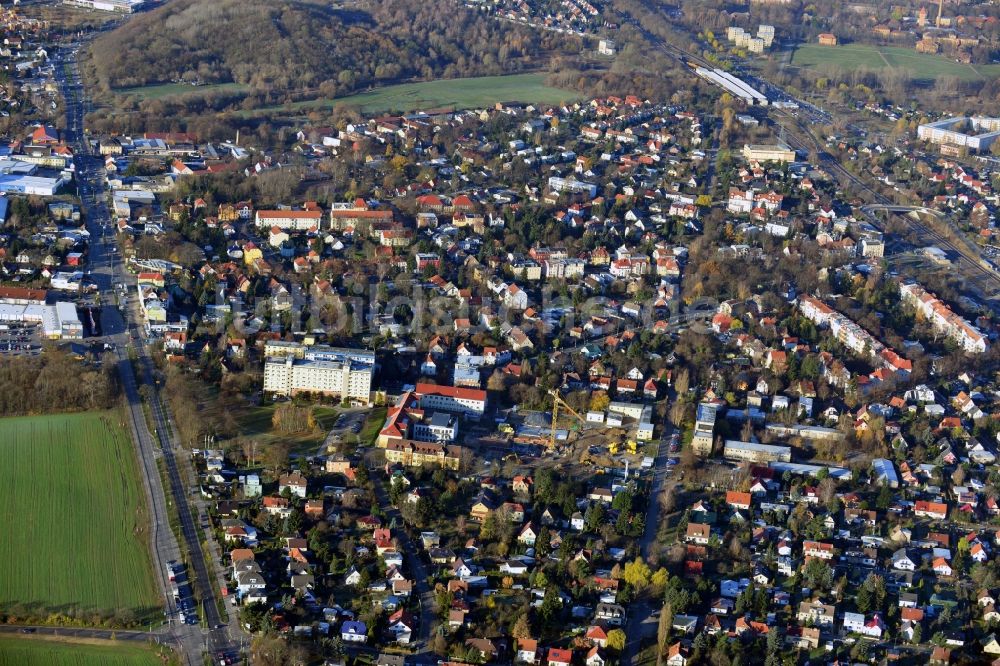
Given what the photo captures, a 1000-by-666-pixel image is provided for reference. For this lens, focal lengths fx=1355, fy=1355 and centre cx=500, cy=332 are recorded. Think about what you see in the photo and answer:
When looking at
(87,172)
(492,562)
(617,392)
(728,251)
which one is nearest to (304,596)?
(492,562)

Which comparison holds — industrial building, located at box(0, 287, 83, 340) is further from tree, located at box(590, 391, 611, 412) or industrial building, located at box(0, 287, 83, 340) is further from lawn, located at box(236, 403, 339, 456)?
tree, located at box(590, 391, 611, 412)

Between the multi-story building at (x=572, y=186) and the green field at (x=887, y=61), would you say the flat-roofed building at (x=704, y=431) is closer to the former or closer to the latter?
the multi-story building at (x=572, y=186)

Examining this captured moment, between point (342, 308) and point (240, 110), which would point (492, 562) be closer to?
point (342, 308)

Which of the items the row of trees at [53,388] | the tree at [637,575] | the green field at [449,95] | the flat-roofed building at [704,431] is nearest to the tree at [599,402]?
the flat-roofed building at [704,431]

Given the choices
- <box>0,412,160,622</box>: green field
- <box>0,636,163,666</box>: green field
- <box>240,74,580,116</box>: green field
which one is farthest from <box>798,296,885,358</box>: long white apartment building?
<box>240,74,580,116</box>: green field

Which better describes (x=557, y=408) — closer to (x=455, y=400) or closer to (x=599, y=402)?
(x=599, y=402)

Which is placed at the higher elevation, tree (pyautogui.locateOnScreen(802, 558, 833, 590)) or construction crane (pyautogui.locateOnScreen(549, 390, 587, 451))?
construction crane (pyautogui.locateOnScreen(549, 390, 587, 451))
